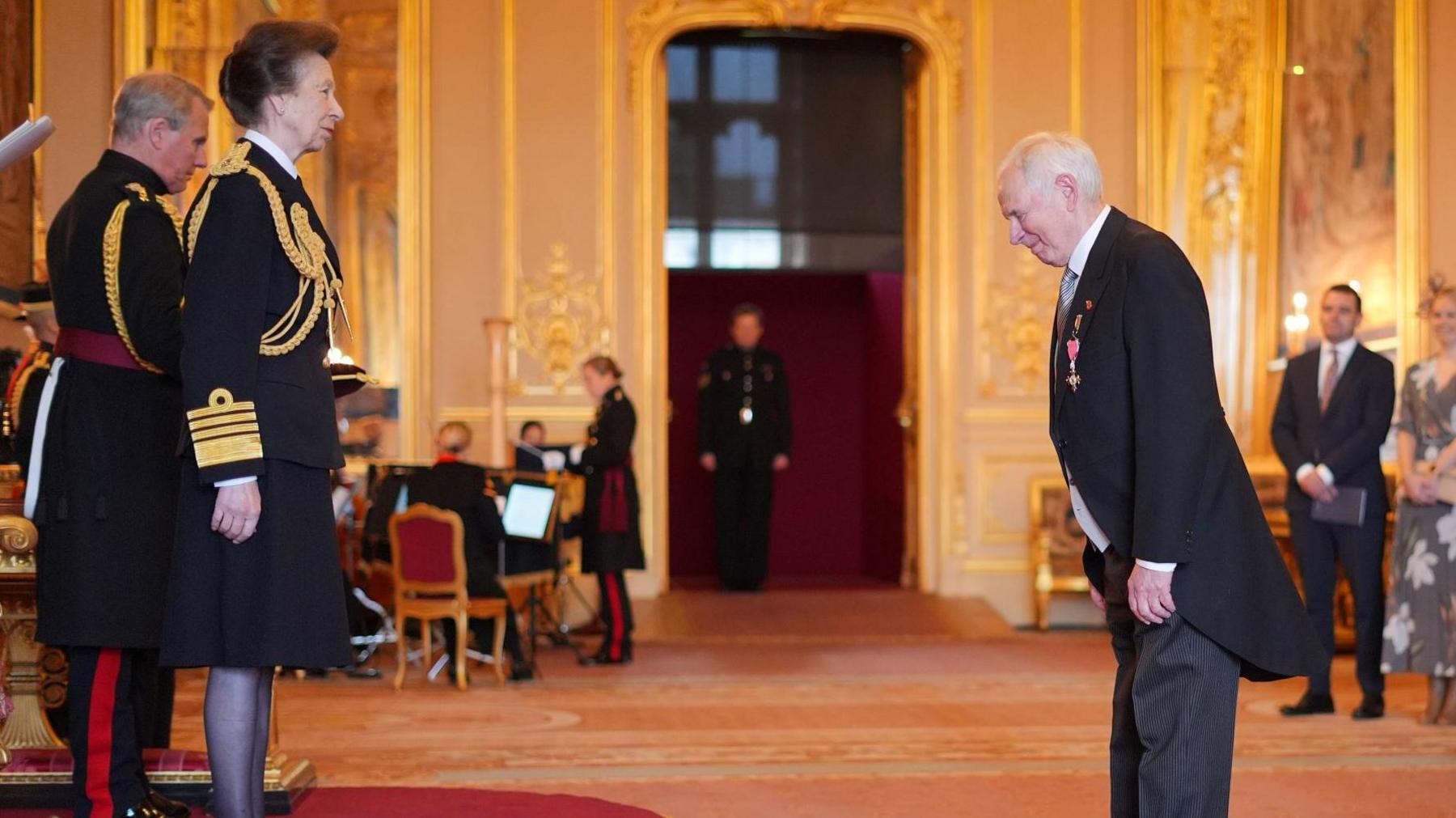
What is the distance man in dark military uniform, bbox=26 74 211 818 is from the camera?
321cm

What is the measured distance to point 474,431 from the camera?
8.85 metres

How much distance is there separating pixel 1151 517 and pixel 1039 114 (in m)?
7.02

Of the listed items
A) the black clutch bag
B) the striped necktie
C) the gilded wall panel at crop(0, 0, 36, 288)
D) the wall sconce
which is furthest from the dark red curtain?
the striped necktie

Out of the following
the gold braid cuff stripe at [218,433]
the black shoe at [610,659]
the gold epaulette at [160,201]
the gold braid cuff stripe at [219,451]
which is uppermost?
the gold epaulette at [160,201]

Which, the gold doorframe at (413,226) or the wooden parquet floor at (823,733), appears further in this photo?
the gold doorframe at (413,226)

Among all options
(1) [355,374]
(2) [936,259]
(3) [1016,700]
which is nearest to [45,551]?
(1) [355,374]

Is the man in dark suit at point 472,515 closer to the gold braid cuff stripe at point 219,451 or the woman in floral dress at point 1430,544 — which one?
the woman in floral dress at point 1430,544

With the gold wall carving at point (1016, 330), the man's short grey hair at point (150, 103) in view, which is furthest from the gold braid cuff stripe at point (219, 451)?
the gold wall carving at point (1016, 330)

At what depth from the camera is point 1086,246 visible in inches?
110

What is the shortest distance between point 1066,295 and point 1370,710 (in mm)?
3596

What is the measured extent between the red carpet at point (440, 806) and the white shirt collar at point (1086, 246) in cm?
182

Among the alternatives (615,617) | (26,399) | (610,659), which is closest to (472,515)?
(615,617)

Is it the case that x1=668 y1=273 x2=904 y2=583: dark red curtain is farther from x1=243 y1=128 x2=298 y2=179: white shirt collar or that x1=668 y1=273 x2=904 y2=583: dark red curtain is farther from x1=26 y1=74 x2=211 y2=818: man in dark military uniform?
x1=243 y1=128 x2=298 y2=179: white shirt collar

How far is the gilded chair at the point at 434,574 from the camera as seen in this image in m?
6.52
